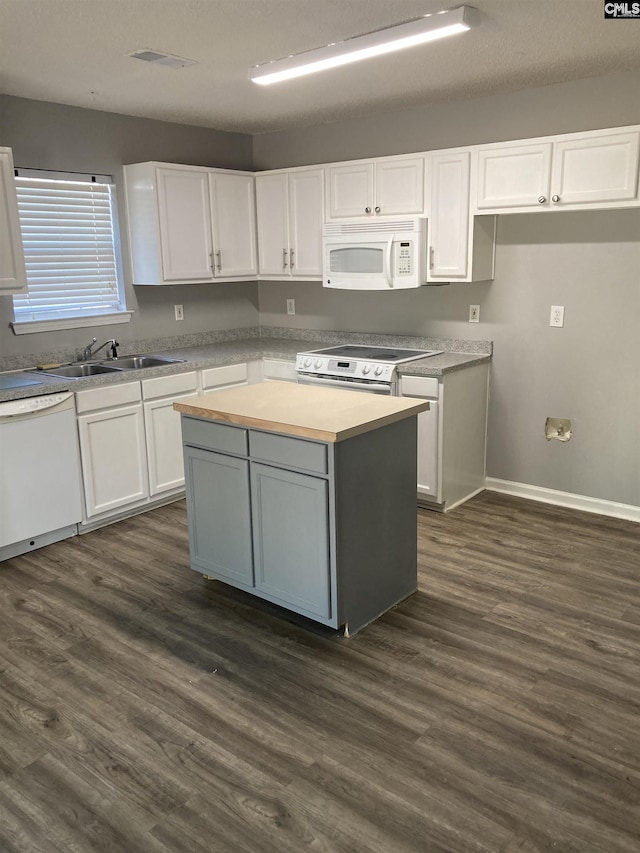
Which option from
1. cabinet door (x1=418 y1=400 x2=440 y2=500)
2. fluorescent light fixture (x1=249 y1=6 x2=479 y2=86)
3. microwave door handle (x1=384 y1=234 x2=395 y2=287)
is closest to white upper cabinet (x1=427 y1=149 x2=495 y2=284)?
microwave door handle (x1=384 y1=234 x2=395 y2=287)

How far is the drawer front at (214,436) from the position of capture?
3014mm

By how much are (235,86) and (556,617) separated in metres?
3.22

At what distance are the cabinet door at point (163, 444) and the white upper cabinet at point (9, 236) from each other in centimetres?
101

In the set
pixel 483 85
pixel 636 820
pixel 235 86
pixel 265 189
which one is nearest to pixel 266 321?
pixel 265 189

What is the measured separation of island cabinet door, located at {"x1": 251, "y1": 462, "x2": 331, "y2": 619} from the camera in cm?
278

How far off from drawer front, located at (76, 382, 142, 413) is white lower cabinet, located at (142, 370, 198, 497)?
7 cm

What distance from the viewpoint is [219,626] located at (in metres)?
3.03

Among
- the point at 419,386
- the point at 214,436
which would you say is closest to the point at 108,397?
the point at 214,436

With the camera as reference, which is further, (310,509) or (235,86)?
(235,86)

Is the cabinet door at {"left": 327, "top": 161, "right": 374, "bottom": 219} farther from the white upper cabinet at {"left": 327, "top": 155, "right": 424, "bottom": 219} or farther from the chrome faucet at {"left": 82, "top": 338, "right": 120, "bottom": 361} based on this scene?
the chrome faucet at {"left": 82, "top": 338, "right": 120, "bottom": 361}

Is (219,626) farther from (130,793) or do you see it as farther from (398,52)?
(398,52)

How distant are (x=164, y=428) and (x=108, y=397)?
47 cm

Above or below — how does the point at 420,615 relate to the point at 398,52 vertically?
below
